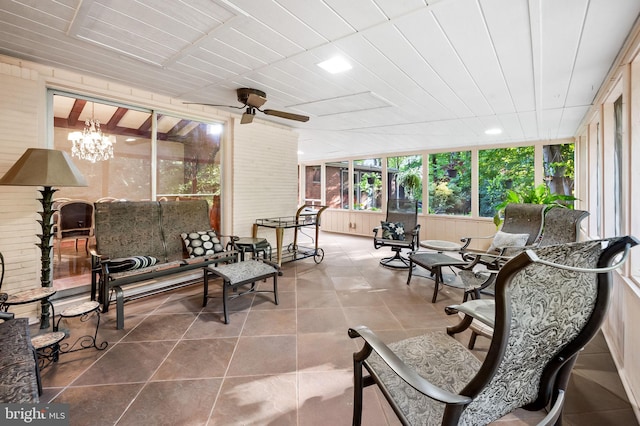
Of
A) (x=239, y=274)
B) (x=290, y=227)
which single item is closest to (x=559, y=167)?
(x=290, y=227)

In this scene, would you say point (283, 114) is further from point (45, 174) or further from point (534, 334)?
point (534, 334)

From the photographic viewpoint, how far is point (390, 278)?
4.12 m

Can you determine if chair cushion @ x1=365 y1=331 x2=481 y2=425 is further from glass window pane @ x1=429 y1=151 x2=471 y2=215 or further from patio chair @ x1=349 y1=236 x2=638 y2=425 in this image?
glass window pane @ x1=429 y1=151 x2=471 y2=215

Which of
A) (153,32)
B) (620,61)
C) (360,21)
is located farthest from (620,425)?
(153,32)

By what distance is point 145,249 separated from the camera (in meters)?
3.23

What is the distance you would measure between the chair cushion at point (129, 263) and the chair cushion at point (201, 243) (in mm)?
471

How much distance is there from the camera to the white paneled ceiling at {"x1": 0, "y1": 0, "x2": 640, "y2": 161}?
1.75m

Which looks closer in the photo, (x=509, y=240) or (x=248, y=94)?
(x=248, y=94)

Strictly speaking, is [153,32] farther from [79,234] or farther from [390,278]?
[390,278]

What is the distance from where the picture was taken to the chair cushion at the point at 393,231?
502 cm

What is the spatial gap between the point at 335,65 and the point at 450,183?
→ 199 inches

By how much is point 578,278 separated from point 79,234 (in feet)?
16.5

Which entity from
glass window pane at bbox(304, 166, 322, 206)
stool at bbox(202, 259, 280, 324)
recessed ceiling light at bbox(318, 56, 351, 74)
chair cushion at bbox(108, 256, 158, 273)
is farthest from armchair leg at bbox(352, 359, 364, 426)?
glass window pane at bbox(304, 166, 322, 206)

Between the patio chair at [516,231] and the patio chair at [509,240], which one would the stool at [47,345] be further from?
the patio chair at [516,231]
